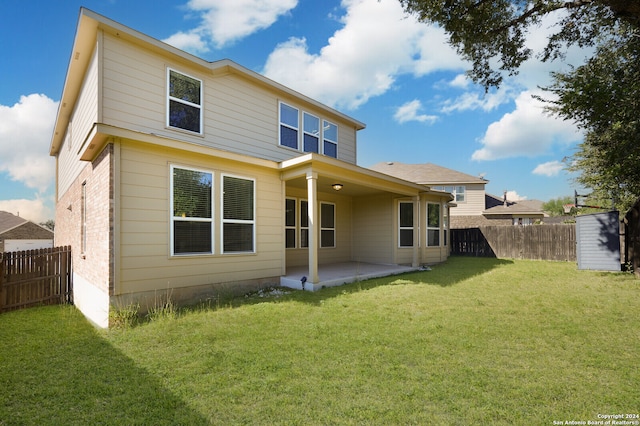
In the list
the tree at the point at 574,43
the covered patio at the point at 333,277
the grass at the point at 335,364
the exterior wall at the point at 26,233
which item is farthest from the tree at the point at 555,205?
the exterior wall at the point at 26,233

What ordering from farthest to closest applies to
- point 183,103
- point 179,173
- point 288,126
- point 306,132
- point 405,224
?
point 405,224 → point 306,132 → point 288,126 → point 183,103 → point 179,173

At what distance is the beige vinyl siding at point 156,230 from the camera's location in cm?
540

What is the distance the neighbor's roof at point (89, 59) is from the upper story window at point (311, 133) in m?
0.45

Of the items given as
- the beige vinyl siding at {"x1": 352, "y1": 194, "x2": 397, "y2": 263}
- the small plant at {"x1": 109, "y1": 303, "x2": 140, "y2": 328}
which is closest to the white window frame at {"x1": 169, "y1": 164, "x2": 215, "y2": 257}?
the small plant at {"x1": 109, "y1": 303, "x2": 140, "y2": 328}

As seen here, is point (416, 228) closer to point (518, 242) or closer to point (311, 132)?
point (311, 132)

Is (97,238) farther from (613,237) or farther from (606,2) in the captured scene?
(613,237)

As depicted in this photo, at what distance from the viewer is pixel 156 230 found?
575 cm

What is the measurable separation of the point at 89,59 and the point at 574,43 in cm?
1201

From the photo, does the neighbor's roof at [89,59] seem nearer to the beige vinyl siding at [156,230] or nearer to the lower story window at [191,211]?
the beige vinyl siding at [156,230]

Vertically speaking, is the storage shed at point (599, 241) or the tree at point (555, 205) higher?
the tree at point (555, 205)

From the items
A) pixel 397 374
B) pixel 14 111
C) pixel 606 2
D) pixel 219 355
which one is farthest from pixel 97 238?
pixel 14 111

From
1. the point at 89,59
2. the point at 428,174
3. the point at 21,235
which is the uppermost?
the point at 89,59

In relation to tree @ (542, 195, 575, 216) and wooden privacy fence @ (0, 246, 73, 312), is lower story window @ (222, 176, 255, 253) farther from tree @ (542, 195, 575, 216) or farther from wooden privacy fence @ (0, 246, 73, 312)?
tree @ (542, 195, 575, 216)

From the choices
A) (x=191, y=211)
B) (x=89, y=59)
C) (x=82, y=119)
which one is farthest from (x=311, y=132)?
(x=82, y=119)
